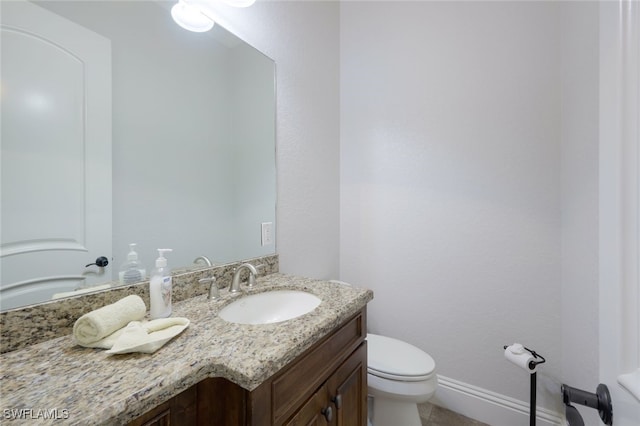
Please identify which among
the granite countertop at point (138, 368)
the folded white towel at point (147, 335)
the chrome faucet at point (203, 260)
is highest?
the chrome faucet at point (203, 260)

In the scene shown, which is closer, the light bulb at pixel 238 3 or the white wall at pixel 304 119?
the light bulb at pixel 238 3

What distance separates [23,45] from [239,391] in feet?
3.12

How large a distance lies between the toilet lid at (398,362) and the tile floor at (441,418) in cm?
50

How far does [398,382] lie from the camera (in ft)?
3.70

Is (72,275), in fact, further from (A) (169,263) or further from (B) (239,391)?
(B) (239,391)

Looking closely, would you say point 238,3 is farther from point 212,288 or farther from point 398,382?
point 398,382

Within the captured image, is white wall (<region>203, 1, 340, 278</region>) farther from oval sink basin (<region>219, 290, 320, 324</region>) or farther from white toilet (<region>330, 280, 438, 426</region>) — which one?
white toilet (<region>330, 280, 438, 426</region>)

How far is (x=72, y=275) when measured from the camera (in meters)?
0.69

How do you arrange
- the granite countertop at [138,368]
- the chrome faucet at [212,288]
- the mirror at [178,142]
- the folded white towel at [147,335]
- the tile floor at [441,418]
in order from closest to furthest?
the granite countertop at [138,368]
the folded white towel at [147,335]
the mirror at [178,142]
the chrome faucet at [212,288]
the tile floor at [441,418]

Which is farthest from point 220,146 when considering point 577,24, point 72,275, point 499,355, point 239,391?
point 499,355

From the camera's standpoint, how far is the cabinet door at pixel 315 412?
66 centimetres

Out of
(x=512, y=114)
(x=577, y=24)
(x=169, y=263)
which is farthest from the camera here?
(x=512, y=114)

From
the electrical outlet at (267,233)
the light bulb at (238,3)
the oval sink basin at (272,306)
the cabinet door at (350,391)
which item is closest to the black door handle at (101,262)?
the oval sink basin at (272,306)

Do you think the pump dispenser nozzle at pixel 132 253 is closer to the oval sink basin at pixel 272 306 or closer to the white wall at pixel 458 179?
the oval sink basin at pixel 272 306
